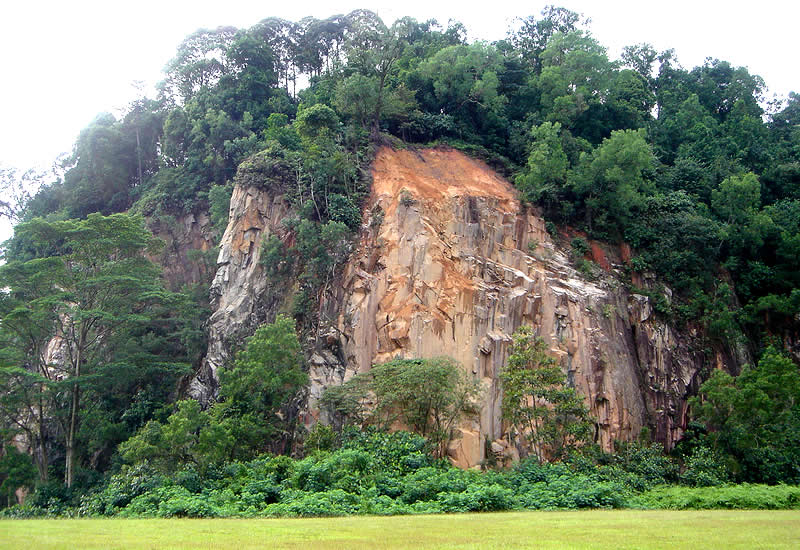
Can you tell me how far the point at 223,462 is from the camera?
22.1 metres

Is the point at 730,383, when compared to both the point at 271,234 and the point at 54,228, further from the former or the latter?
the point at 54,228

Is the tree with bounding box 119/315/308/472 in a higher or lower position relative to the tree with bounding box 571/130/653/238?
lower

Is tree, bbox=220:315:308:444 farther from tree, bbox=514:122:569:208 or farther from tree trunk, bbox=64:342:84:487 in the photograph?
tree, bbox=514:122:569:208

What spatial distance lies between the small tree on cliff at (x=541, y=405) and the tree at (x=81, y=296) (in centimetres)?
1475

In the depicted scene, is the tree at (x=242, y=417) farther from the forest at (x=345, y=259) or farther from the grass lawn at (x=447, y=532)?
the grass lawn at (x=447, y=532)

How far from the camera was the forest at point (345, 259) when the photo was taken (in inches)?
832

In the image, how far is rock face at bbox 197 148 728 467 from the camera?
25.3 m

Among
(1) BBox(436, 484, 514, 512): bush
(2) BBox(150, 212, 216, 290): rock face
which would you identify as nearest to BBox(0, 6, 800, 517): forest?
(1) BBox(436, 484, 514, 512): bush

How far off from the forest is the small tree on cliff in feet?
0.34

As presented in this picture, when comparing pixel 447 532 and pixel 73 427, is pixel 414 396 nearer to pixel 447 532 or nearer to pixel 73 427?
pixel 447 532

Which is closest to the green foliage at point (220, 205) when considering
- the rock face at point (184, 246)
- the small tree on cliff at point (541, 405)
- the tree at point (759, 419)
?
the rock face at point (184, 246)

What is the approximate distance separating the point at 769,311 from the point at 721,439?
963 cm

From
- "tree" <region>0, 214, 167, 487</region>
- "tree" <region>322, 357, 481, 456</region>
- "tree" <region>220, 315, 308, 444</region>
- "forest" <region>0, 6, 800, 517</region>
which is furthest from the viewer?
"tree" <region>0, 214, 167, 487</region>

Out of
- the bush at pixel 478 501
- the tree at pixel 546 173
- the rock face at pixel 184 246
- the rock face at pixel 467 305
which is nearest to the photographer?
the bush at pixel 478 501
